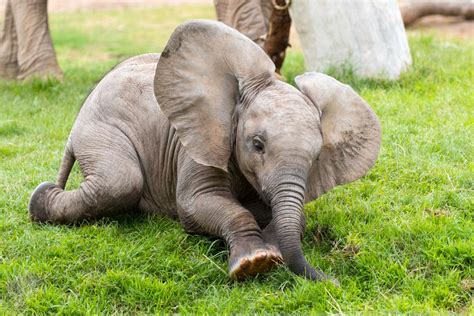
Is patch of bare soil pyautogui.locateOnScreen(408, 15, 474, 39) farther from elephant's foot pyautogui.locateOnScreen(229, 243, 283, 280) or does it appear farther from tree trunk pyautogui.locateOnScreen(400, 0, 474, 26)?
elephant's foot pyautogui.locateOnScreen(229, 243, 283, 280)

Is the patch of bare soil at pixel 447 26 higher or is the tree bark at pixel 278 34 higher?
the tree bark at pixel 278 34

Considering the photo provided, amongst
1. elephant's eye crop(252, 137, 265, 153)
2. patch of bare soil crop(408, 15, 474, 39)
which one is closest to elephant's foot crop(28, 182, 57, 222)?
elephant's eye crop(252, 137, 265, 153)

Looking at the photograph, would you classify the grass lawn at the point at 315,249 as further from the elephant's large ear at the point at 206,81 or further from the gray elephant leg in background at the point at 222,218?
the elephant's large ear at the point at 206,81

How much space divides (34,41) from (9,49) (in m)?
0.48

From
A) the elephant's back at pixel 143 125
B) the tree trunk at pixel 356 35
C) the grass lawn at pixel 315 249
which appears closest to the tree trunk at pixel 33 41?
the tree trunk at pixel 356 35

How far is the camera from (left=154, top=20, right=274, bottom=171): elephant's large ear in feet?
15.9

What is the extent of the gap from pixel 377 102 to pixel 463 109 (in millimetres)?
686

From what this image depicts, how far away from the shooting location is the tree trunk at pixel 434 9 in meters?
13.9

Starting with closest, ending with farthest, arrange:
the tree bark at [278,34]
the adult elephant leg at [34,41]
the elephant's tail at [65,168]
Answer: the elephant's tail at [65,168] < the tree bark at [278,34] < the adult elephant leg at [34,41]

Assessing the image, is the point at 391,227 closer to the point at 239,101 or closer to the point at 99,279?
the point at 239,101

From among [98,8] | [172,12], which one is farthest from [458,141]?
[98,8]

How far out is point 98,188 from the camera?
5.31m

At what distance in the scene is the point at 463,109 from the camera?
7141mm

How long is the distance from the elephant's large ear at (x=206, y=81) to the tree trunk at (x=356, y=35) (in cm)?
356
